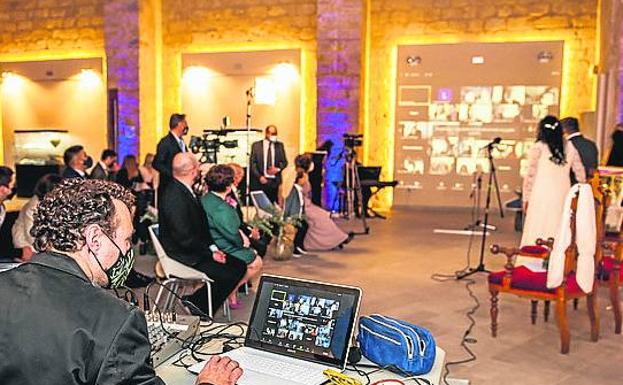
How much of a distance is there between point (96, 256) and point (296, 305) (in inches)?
30.8

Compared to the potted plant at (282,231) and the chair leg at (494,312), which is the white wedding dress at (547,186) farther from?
the potted plant at (282,231)

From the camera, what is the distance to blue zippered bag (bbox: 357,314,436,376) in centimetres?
199

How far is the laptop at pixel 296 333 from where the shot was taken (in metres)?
1.95

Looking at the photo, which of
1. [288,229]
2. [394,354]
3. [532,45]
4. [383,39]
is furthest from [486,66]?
[394,354]

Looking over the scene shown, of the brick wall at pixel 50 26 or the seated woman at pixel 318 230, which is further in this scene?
the brick wall at pixel 50 26

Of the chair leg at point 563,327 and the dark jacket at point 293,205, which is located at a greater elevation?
the dark jacket at point 293,205

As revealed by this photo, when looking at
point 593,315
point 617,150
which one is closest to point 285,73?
point 617,150

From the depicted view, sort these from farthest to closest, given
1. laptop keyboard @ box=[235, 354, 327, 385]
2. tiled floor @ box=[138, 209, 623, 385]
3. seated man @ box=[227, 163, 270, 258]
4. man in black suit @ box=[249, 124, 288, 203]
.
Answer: man in black suit @ box=[249, 124, 288, 203] → seated man @ box=[227, 163, 270, 258] → tiled floor @ box=[138, 209, 623, 385] → laptop keyboard @ box=[235, 354, 327, 385]

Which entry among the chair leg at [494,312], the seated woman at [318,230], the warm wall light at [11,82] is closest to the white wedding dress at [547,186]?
the chair leg at [494,312]

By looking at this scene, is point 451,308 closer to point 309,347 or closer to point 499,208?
point 309,347

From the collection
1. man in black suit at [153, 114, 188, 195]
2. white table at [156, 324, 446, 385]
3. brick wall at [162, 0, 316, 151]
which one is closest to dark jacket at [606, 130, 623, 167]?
man in black suit at [153, 114, 188, 195]

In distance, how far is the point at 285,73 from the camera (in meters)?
11.7

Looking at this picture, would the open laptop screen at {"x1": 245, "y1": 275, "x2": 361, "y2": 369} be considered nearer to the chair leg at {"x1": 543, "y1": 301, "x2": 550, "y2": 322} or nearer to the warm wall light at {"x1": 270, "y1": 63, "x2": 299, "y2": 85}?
the chair leg at {"x1": 543, "y1": 301, "x2": 550, "y2": 322}

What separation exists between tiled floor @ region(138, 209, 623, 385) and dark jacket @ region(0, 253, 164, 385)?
263 centimetres
